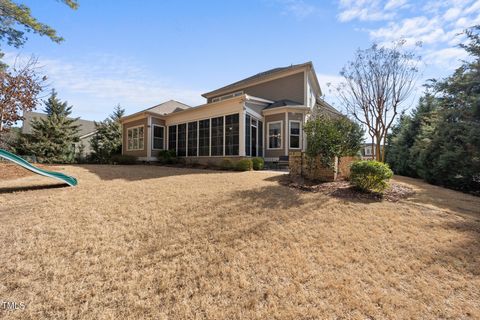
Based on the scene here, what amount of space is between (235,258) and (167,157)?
1356cm

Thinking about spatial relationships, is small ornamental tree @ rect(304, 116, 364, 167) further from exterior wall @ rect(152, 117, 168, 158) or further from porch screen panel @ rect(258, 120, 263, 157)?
exterior wall @ rect(152, 117, 168, 158)

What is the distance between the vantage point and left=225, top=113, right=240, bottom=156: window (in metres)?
13.4

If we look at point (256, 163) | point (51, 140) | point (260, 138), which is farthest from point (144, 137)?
point (51, 140)

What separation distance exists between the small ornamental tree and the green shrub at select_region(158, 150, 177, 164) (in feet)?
33.4

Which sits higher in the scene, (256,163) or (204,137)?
(204,137)

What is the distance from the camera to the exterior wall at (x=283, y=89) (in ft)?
54.1

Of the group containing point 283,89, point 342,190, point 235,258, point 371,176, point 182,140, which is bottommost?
point 235,258

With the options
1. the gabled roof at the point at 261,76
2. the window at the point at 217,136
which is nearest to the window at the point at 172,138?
the window at the point at 217,136

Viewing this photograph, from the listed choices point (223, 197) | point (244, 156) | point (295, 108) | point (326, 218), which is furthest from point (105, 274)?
point (295, 108)

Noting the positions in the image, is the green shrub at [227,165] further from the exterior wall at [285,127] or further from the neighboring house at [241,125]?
the exterior wall at [285,127]

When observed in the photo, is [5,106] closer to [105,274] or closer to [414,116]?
[105,274]

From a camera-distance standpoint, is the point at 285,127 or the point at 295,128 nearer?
the point at 285,127

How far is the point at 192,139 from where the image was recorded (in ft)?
52.1

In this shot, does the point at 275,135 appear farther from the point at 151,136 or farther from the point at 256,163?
the point at 151,136
